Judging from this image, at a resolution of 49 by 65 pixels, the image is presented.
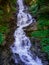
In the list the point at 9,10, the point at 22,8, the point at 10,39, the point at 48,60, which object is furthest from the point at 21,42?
the point at 22,8

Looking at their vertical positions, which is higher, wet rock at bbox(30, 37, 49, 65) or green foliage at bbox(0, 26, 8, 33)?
green foliage at bbox(0, 26, 8, 33)

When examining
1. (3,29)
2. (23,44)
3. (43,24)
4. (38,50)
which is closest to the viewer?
(38,50)

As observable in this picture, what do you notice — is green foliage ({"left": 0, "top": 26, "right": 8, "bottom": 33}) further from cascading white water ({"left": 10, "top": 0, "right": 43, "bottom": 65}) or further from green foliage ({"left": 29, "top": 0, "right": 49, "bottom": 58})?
green foliage ({"left": 29, "top": 0, "right": 49, "bottom": 58})

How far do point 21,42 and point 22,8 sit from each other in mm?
7526

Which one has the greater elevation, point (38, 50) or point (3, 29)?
point (3, 29)

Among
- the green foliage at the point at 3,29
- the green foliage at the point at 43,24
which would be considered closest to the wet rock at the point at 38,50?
the green foliage at the point at 43,24

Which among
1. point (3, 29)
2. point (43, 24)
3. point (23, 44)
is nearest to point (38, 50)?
point (23, 44)

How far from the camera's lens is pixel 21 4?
69.4ft

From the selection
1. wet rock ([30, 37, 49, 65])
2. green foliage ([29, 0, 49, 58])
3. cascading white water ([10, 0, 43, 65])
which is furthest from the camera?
green foliage ([29, 0, 49, 58])

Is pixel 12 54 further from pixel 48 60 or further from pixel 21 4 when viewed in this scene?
pixel 21 4

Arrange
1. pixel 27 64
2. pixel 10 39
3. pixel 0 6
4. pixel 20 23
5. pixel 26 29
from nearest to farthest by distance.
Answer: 1. pixel 27 64
2. pixel 10 39
3. pixel 26 29
4. pixel 20 23
5. pixel 0 6

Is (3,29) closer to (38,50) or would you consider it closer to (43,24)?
(43,24)

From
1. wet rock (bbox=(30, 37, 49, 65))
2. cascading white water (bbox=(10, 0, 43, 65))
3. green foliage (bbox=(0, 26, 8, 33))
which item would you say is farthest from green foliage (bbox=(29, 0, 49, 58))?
green foliage (bbox=(0, 26, 8, 33))

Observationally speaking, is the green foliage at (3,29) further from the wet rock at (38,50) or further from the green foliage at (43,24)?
the wet rock at (38,50)
